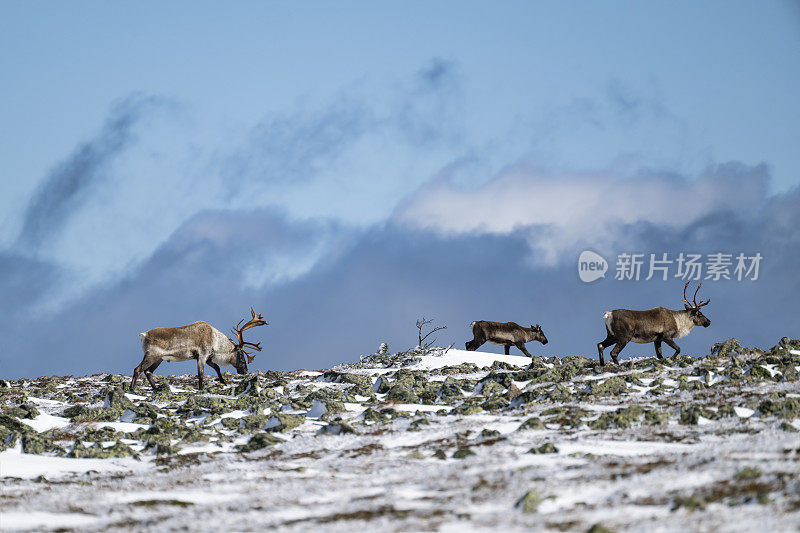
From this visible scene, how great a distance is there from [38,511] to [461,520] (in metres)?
4.48

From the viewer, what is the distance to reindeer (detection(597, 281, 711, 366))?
→ 23.1m

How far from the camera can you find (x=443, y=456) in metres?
9.32

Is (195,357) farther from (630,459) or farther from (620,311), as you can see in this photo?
(630,459)

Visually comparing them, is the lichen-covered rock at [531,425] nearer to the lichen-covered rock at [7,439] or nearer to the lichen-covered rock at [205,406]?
the lichen-covered rock at [205,406]

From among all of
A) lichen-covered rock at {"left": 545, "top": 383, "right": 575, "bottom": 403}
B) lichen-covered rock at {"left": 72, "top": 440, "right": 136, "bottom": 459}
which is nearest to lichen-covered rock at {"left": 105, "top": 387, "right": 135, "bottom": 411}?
lichen-covered rock at {"left": 72, "top": 440, "right": 136, "bottom": 459}

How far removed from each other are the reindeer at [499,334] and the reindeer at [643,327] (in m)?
10.8

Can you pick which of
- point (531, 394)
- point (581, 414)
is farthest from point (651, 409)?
point (531, 394)

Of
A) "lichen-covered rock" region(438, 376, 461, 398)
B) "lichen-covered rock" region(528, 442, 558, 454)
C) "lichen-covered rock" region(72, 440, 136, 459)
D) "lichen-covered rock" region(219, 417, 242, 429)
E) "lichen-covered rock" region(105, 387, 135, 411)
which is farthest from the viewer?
"lichen-covered rock" region(105, 387, 135, 411)

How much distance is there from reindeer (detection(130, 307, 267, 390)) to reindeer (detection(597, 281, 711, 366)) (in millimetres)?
12022

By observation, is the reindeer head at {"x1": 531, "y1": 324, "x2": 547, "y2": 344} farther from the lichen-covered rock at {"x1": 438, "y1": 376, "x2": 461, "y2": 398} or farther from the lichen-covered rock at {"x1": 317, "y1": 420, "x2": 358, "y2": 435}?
the lichen-covered rock at {"x1": 317, "y1": 420, "x2": 358, "y2": 435}

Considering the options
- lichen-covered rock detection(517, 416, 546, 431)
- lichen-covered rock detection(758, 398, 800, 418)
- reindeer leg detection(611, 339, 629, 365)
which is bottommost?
lichen-covered rock detection(758, 398, 800, 418)

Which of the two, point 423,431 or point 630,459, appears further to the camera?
point 423,431

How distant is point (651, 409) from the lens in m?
11.7

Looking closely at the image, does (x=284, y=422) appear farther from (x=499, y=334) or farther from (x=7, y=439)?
(x=499, y=334)
